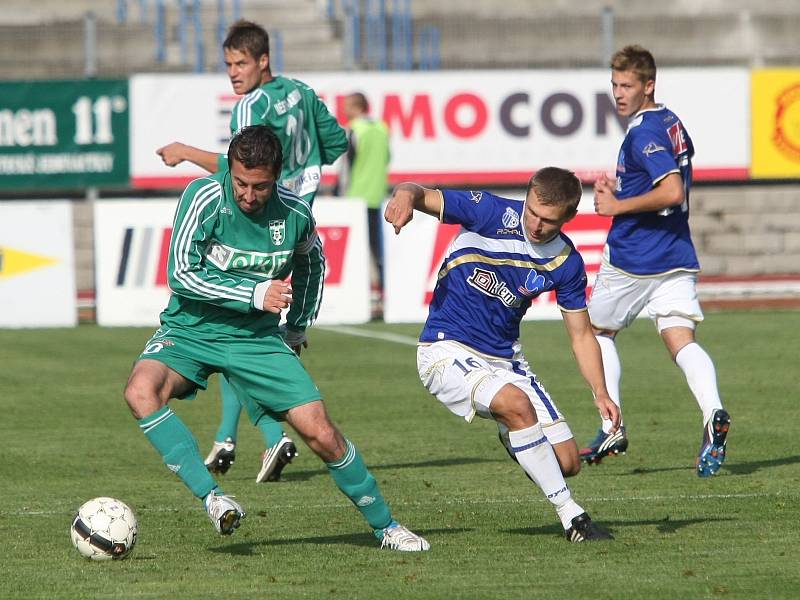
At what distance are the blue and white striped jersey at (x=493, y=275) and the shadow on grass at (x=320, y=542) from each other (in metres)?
0.81

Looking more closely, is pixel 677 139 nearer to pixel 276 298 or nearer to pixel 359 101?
A: pixel 276 298

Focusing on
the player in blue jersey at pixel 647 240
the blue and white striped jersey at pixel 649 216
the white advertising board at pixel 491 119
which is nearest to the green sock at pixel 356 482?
the player in blue jersey at pixel 647 240

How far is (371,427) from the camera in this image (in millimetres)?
10352

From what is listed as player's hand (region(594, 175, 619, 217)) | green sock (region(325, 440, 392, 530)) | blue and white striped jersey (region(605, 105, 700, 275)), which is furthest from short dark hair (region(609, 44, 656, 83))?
green sock (region(325, 440, 392, 530))

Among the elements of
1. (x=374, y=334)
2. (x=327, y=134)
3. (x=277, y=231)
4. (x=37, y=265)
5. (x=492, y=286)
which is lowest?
(x=374, y=334)

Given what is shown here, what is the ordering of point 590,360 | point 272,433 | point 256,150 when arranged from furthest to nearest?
point 272,433, point 590,360, point 256,150

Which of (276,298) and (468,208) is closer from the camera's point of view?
(276,298)

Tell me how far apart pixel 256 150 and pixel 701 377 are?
10.5 feet

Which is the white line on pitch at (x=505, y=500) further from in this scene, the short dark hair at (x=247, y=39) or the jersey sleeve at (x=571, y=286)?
the short dark hair at (x=247, y=39)

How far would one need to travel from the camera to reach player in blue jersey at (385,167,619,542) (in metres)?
6.66

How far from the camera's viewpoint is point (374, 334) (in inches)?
619

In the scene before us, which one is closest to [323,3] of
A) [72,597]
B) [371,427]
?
[371,427]

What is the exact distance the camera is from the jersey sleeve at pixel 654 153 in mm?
8594

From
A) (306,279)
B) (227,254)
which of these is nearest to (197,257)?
(227,254)
